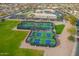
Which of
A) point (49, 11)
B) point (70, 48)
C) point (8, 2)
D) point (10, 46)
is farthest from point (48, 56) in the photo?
point (8, 2)

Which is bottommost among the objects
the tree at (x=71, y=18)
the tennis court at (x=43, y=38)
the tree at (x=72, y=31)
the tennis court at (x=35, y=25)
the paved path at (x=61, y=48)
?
the paved path at (x=61, y=48)

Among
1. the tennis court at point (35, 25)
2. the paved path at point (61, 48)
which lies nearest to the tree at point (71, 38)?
the paved path at point (61, 48)

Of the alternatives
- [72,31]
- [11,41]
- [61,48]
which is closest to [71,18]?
[72,31]

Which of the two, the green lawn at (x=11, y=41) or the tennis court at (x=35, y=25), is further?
the tennis court at (x=35, y=25)

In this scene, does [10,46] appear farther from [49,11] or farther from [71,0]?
[71,0]

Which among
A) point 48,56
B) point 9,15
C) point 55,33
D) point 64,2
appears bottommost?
point 48,56

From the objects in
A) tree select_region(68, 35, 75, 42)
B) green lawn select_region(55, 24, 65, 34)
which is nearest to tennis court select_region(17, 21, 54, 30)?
green lawn select_region(55, 24, 65, 34)

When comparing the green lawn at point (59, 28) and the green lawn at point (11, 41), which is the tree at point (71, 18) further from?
the green lawn at point (11, 41)

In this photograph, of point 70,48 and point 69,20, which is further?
point 69,20

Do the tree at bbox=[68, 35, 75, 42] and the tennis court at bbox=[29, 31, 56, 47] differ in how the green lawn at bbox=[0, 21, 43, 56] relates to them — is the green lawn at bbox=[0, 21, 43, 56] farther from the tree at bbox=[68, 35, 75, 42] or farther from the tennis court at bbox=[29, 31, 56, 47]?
the tree at bbox=[68, 35, 75, 42]

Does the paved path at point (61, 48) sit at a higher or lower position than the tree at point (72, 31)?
lower
